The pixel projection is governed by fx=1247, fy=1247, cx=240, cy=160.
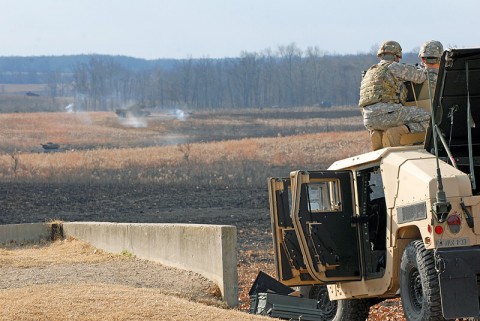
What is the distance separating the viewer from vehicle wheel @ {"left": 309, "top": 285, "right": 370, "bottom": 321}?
13.2 meters

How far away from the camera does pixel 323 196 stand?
1276 cm

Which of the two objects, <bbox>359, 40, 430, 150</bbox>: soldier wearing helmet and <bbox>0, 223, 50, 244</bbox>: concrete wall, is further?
<bbox>0, 223, 50, 244</bbox>: concrete wall

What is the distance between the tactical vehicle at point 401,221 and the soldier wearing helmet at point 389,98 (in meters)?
0.41

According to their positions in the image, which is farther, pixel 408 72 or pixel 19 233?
pixel 19 233

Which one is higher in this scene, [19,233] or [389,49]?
[389,49]

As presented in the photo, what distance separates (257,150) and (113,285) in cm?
4895

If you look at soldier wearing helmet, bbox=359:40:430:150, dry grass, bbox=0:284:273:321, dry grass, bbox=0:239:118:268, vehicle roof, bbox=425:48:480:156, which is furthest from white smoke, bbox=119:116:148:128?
vehicle roof, bbox=425:48:480:156

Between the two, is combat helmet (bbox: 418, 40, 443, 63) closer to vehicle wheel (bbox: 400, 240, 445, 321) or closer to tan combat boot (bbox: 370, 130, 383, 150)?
tan combat boot (bbox: 370, 130, 383, 150)

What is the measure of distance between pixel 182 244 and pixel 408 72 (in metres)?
4.55

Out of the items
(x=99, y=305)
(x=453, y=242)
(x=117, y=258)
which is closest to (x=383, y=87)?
(x=453, y=242)

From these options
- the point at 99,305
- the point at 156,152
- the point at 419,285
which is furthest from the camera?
the point at 156,152

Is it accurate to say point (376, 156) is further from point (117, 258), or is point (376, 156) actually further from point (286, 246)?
point (117, 258)

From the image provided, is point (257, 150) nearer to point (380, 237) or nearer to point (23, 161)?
point (23, 161)

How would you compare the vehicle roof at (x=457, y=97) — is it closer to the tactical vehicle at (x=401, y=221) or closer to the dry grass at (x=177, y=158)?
the tactical vehicle at (x=401, y=221)
